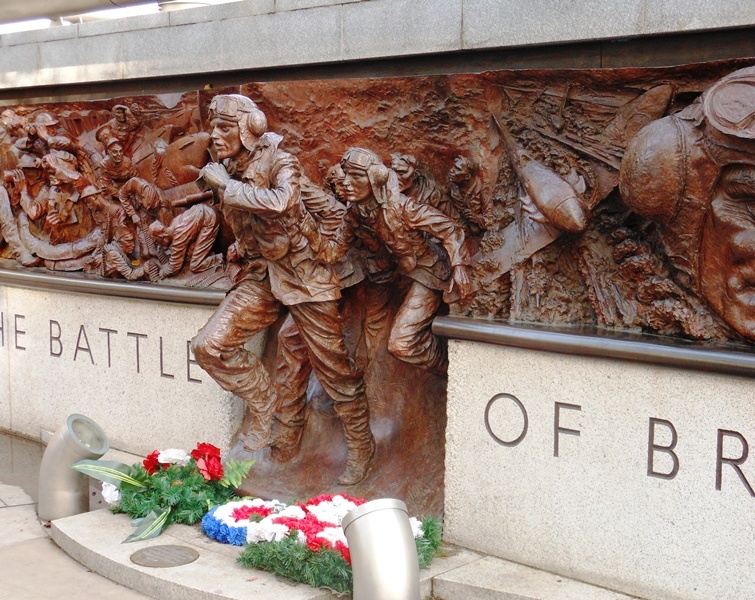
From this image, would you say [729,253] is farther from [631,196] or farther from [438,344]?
[438,344]

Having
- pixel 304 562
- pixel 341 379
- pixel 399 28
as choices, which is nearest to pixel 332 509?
pixel 304 562

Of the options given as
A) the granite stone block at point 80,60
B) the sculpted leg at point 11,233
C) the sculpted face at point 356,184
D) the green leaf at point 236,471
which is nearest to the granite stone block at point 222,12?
the granite stone block at point 80,60

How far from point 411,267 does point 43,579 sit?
2818 mm

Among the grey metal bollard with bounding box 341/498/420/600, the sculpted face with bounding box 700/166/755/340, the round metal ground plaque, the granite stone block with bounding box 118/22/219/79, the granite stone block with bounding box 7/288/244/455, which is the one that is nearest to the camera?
the grey metal bollard with bounding box 341/498/420/600

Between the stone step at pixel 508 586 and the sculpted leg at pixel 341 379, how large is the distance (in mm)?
1246

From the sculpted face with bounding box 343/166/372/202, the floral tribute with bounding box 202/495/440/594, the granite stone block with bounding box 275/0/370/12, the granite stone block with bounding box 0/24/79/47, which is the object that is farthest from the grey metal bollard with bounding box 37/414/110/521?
the granite stone block with bounding box 0/24/79/47

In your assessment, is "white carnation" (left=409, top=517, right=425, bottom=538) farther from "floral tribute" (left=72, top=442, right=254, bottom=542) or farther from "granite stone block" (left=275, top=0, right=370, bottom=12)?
"granite stone block" (left=275, top=0, right=370, bottom=12)

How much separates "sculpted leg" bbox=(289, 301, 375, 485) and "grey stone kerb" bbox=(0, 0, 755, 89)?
6.20ft

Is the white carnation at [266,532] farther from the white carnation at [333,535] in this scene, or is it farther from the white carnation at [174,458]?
the white carnation at [174,458]

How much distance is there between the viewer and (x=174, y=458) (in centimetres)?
669

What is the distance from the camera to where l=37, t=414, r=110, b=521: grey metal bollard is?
21.4ft

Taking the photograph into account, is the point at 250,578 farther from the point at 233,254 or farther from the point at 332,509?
the point at 233,254

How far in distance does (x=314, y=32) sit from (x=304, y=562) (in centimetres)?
387

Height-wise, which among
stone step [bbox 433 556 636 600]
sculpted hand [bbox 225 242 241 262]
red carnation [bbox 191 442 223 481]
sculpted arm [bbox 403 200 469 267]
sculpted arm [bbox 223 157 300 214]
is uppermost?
sculpted arm [bbox 223 157 300 214]
